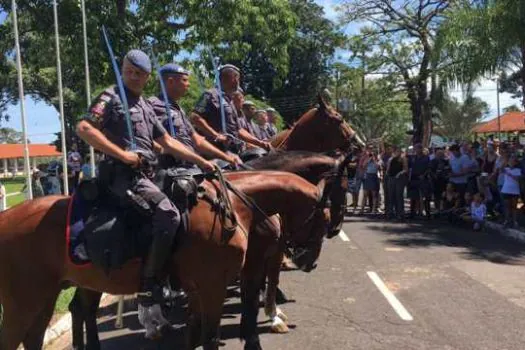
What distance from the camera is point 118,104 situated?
14.0ft

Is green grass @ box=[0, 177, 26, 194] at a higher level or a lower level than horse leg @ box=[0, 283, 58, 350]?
lower

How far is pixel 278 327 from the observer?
6.39 m

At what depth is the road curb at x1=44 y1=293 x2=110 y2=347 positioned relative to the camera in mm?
6105

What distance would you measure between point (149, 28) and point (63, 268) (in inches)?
372

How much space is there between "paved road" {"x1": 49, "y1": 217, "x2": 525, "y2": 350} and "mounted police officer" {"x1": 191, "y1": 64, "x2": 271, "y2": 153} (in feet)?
7.06

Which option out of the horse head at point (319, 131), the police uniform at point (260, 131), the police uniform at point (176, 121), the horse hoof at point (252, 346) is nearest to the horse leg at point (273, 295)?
the horse hoof at point (252, 346)

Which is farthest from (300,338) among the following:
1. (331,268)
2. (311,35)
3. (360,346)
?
(311,35)

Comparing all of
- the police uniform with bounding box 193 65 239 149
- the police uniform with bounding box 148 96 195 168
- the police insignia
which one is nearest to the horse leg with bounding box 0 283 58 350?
the police insignia

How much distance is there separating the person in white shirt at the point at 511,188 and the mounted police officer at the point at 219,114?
8.73 metres

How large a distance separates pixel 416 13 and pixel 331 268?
Result: 2441 cm

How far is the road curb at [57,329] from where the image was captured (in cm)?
610

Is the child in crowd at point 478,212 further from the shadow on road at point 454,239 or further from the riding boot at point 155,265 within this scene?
the riding boot at point 155,265

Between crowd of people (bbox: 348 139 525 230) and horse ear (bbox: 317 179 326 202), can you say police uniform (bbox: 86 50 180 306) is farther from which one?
crowd of people (bbox: 348 139 525 230)

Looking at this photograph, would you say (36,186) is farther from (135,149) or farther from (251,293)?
(135,149)
